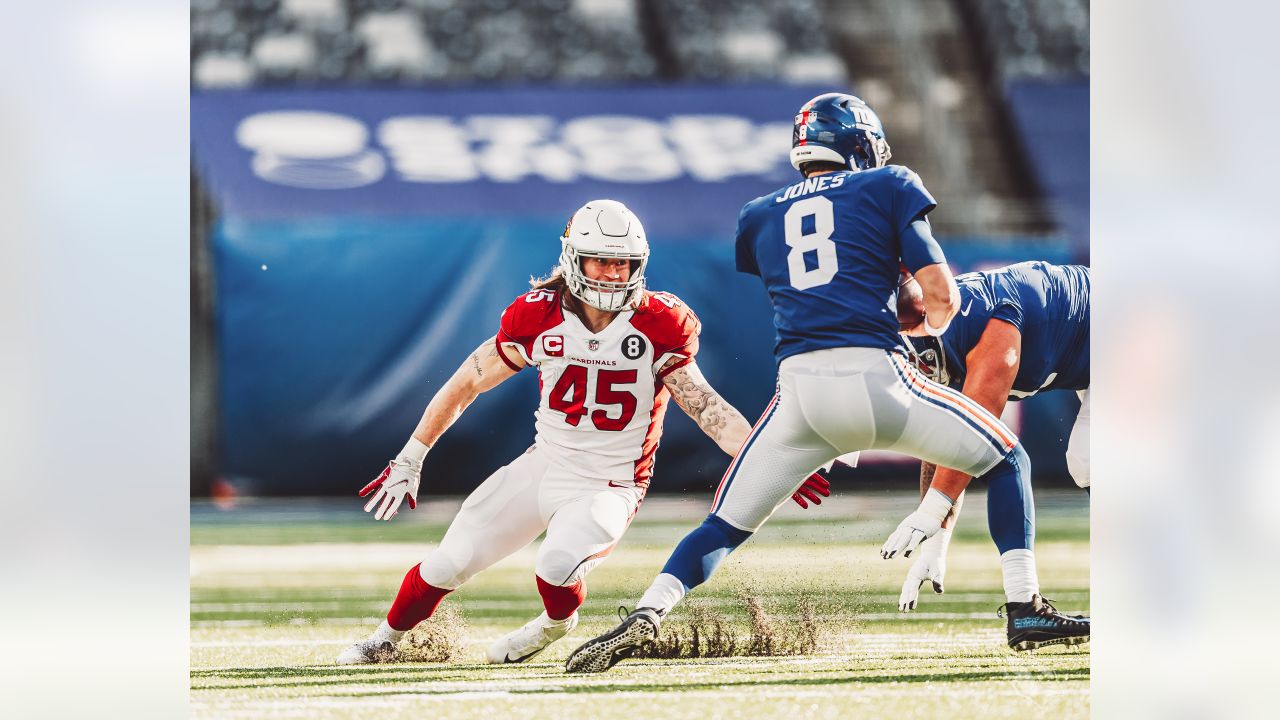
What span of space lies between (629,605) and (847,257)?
4.96ft

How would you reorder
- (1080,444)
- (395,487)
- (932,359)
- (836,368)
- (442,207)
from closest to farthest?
(836,368) < (395,487) < (932,359) < (1080,444) < (442,207)

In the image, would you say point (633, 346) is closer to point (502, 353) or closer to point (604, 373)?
point (604, 373)

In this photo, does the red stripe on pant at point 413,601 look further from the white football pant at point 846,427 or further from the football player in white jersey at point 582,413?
the white football pant at point 846,427

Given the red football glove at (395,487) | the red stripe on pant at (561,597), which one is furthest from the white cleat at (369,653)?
the red stripe on pant at (561,597)

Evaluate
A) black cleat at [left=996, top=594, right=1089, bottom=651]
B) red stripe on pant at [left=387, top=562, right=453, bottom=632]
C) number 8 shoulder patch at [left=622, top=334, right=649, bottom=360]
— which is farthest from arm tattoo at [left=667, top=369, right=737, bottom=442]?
black cleat at [left=996, top=594, right=1089, bottom=651]

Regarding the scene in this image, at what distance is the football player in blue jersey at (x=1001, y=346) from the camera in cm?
441

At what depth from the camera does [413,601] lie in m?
4.26

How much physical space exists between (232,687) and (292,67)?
248 centimetres

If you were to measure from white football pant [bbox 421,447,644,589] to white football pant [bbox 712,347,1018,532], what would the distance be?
1.24 ft

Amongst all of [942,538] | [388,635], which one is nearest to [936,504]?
[942,538]

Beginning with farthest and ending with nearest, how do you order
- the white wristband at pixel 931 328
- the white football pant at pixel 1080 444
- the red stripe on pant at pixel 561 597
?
1. the white football pant at pixel 1080 444
2. the red stripe on pant at pixel 561 597
3. the white wristband at pixel 931 328

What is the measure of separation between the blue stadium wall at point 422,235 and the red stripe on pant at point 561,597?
87 cm
